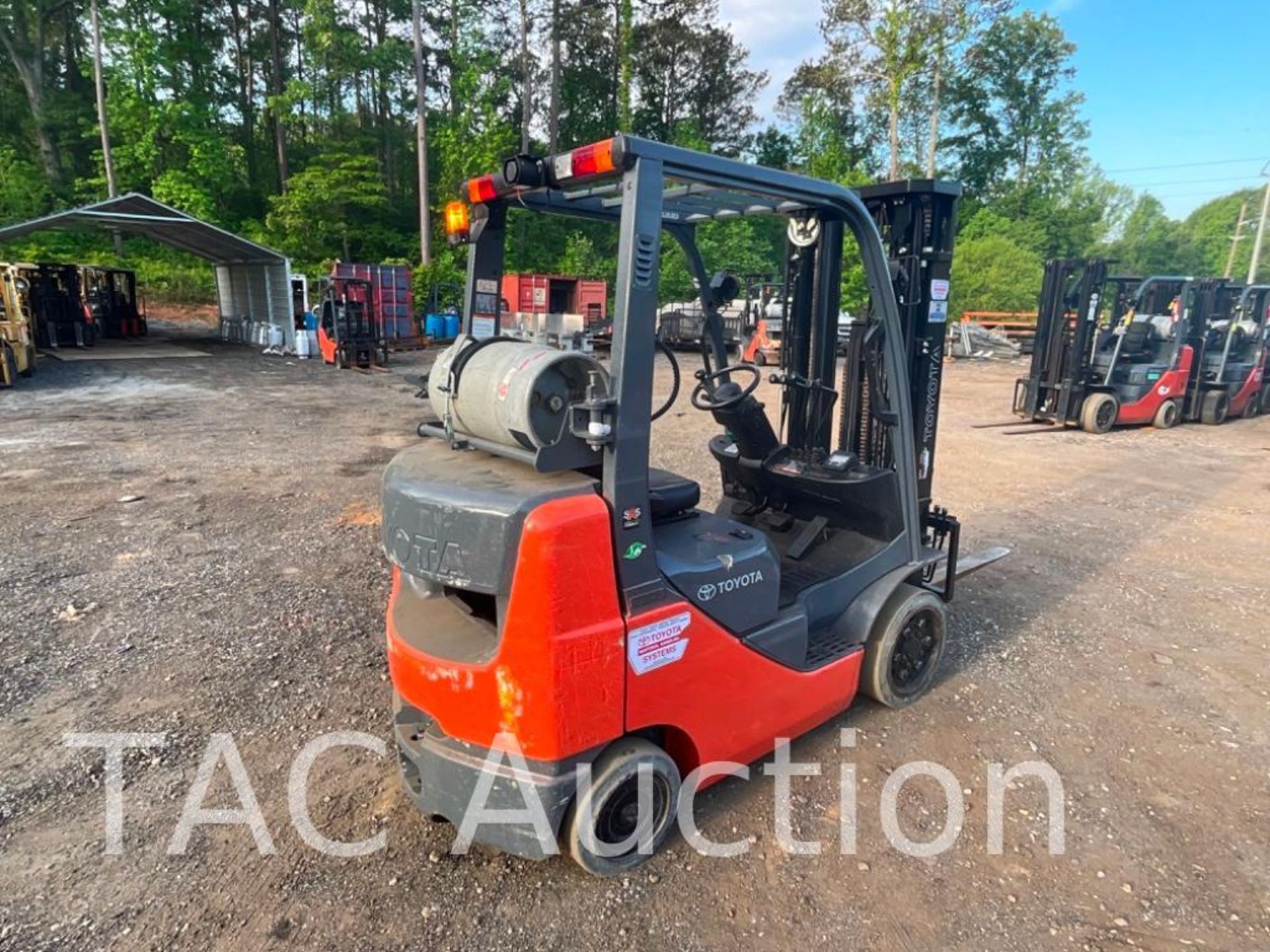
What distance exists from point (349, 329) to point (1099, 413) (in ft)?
52.9

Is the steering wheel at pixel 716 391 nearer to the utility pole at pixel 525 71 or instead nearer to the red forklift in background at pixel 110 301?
the red forklift in background at pixel 110 301

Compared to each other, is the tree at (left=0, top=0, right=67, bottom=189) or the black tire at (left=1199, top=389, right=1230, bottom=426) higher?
the tree at (left=0, top=0, right=67, bottom=189)

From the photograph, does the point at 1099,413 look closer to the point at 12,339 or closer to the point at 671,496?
the point at 671,496

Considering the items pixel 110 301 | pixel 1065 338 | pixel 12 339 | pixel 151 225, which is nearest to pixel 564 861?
pixel 1065 338

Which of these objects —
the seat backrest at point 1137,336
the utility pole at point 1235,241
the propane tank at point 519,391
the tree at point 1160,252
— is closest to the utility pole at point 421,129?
the seat backrest at point 1137,336

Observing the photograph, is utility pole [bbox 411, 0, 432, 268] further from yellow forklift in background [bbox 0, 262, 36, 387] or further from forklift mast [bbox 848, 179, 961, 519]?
forklift mast [bbox 848, 179, 961, 519]

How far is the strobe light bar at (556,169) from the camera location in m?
2.26

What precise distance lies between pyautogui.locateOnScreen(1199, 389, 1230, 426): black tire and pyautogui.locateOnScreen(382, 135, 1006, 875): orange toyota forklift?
12342 millimetres

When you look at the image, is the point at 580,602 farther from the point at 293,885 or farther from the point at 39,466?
the point at 39,466

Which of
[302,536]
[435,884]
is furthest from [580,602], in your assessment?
[302,536]

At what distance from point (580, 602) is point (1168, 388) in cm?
1374

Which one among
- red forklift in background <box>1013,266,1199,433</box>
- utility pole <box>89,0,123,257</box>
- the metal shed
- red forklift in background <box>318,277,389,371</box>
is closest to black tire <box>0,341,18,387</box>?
the metal shed

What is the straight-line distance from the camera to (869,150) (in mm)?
44406

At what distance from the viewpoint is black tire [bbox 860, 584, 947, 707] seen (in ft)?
11.6
